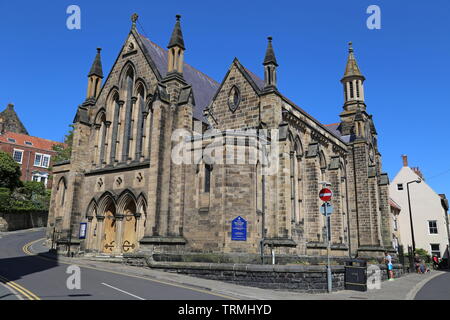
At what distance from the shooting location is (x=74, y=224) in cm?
2608

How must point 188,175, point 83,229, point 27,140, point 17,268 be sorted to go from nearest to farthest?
1. point 17,268
2. point 188,175
3. point 83,229
4. point 27,140

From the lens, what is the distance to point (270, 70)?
77.3ft

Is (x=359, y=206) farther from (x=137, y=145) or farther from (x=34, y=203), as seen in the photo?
(x=34, y=203)

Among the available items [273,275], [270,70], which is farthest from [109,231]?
[270,70]

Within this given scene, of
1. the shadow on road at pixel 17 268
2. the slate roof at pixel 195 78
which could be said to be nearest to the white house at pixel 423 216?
the slate roof at pixel 195 78

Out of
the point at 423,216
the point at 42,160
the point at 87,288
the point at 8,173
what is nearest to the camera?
the point at 87,288

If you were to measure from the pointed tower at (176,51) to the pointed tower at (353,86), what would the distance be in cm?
2408

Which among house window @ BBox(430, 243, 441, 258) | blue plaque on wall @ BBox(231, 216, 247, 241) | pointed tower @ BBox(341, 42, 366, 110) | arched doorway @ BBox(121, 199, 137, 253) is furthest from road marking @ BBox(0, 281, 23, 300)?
house window @ BBox(430, 243, 441, 258)

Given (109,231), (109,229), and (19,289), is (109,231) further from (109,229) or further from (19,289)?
(19,289)

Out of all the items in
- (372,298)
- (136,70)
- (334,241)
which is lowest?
(372,298)

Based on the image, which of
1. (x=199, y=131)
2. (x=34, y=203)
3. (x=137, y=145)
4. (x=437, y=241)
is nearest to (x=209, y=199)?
(x=199, y=131)

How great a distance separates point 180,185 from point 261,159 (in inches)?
200

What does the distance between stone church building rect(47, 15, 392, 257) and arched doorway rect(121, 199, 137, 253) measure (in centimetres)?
7

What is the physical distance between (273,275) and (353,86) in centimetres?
3239
